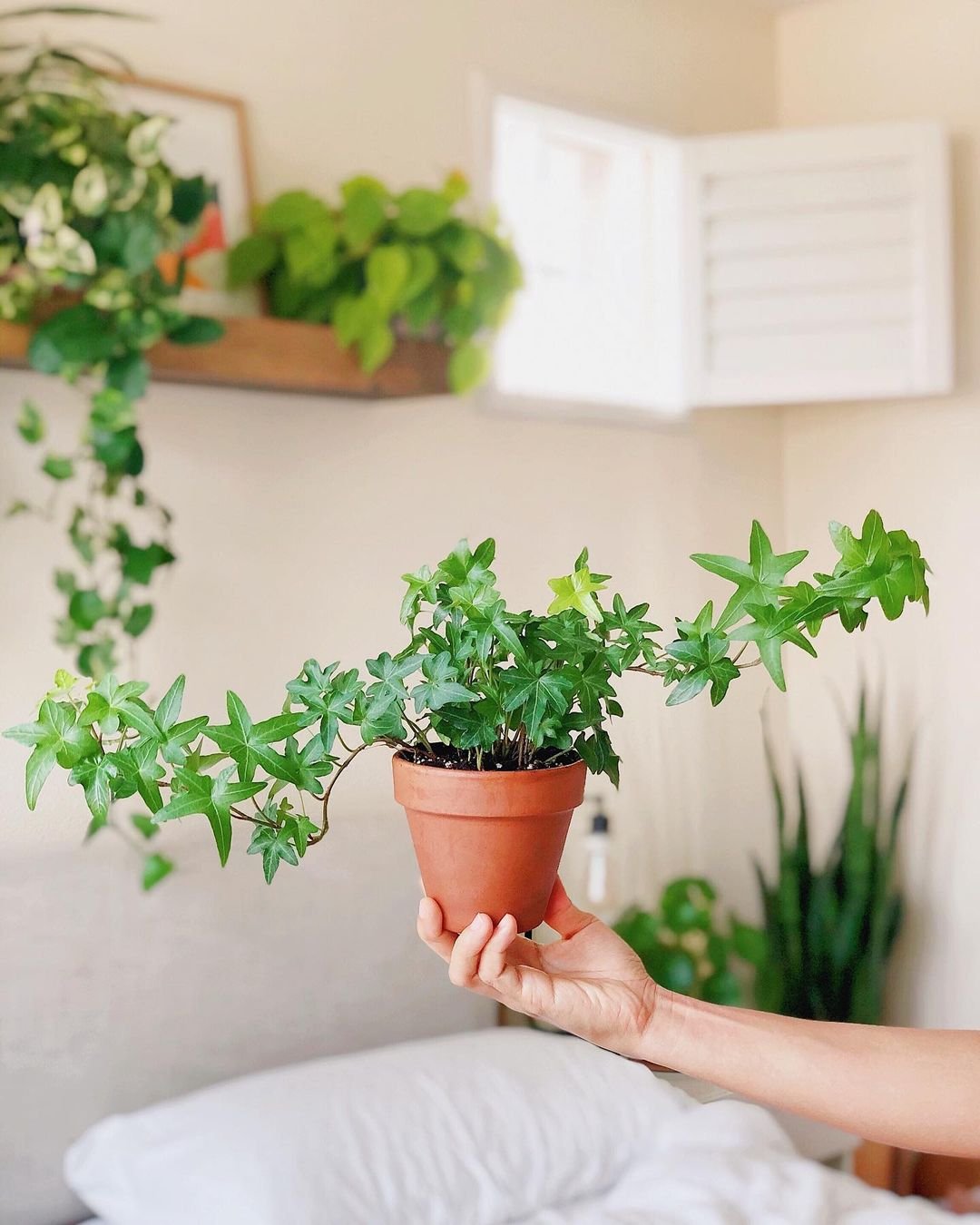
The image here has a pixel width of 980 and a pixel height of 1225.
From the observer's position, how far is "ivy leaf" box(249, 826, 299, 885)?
812 millimetres

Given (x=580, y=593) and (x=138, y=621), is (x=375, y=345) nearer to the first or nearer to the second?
(x=138, y=621)

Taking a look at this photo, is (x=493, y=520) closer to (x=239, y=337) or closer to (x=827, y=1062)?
(x=239, y=337)

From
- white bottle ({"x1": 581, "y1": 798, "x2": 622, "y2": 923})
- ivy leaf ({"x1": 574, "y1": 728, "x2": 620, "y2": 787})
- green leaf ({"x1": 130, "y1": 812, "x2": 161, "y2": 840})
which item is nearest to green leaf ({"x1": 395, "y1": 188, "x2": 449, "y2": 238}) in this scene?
green leaf ({"x1": 130, "y1": 812, "x2": 161, "y2": 840})

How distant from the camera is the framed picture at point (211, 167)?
2111mm

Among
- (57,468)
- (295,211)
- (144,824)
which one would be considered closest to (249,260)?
(295,211)

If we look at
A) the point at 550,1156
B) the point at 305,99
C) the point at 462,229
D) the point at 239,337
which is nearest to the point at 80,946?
the point at 550,1156

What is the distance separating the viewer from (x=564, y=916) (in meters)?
0.96

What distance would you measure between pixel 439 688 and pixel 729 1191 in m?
1.31

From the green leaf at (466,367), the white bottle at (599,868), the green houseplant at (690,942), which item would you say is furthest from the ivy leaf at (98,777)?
the green houseplant at (690,942)

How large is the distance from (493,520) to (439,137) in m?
0.74

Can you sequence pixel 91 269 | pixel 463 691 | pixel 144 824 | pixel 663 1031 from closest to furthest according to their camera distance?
pixel 463 691, pixel 663 1031, pixel 91 269, pixel 144 824

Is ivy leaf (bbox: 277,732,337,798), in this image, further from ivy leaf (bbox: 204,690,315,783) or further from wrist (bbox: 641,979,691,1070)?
wrist (bbox: 641,979,691,1070)

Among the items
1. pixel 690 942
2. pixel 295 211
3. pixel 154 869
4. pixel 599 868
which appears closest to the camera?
pixel 154 869

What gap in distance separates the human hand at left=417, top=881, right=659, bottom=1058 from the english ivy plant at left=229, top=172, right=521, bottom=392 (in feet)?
4.38
